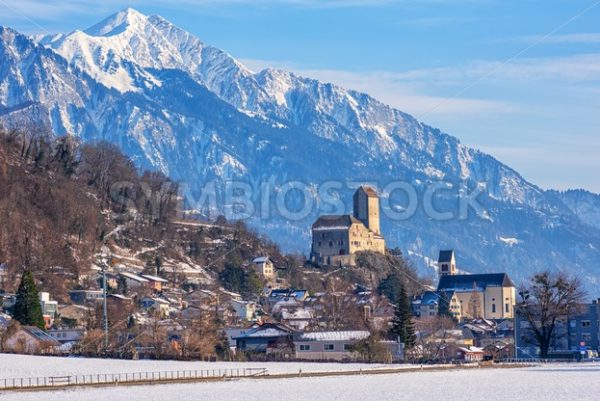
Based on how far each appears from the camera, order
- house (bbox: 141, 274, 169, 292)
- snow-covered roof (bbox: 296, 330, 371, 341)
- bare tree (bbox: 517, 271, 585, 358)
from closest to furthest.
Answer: snow-covered roof (bbox: 296, 330, 371, 341) < bare tree (bbox: 517, 271, 585, 358) < house (bbox: 141, 274, 169, 292)

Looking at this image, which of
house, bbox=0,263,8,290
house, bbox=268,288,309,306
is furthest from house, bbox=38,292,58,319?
house, bbox=268,288,309,306

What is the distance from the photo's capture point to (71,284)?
152 meters

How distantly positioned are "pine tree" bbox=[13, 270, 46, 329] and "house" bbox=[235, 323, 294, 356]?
17544 mm

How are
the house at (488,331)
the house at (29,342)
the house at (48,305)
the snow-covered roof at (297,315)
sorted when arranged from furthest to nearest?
the house at (488,331), the snow-covered roof at (297,315), the house at (48,305), the house at (29,342)

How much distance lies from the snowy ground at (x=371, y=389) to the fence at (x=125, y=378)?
8.56 feet

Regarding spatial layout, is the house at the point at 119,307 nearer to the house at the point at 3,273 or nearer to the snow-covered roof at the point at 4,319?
the house at the point at 3,273

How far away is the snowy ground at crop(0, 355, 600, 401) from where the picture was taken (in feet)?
234

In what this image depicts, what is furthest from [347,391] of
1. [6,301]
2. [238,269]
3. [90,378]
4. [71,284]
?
[238,269]

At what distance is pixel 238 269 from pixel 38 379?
109m

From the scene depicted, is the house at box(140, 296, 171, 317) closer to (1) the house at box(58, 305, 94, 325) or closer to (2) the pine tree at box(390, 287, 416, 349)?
(1) the house at box(58, 305, 94, 325)

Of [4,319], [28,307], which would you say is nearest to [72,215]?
[4,319]

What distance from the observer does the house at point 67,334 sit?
119938mm

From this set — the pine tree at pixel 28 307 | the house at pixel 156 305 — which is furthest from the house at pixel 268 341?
the house at pixel 156 305

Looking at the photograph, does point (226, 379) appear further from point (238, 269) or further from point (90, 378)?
point (238, 269)
